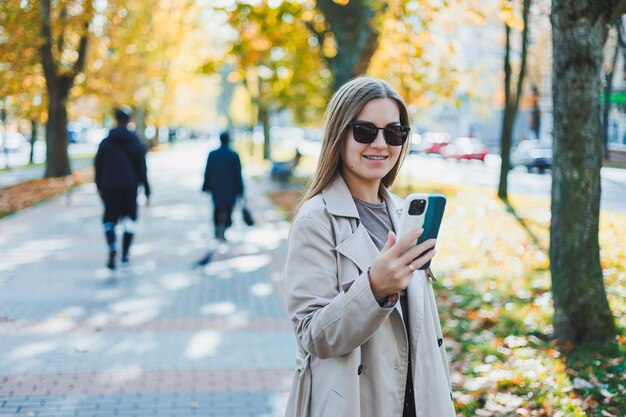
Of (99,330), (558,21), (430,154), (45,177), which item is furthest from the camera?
(430,154)

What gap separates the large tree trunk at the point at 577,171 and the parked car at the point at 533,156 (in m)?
29.7

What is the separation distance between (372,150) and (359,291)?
561 mm

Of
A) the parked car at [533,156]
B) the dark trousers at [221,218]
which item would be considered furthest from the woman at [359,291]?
the parked car at [533,156]

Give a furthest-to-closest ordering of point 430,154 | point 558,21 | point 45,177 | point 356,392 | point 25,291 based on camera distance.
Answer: point 430,154 < point 45,177 < point 25,291 < point 558,21 < point 356,392

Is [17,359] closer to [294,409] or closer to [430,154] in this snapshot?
[294,409]

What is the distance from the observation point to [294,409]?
238cm

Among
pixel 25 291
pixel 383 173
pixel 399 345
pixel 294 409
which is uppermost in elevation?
pixel 383 173

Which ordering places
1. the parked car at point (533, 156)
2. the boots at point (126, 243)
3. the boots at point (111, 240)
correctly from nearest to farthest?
the boots at point (111, 240) < the boots at point (126, 243) < the parked car at point (533, 156)

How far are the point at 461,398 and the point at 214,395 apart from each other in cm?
184

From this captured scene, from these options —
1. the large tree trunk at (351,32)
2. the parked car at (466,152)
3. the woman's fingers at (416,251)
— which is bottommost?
the parked car at (466,152)

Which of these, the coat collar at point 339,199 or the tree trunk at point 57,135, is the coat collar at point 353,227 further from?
the tree trunk at point 57,135

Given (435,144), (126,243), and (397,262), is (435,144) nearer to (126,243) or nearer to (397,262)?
(126,243)

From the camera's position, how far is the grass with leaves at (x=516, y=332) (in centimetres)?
499

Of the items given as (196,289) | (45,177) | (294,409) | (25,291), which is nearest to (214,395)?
(294,409)
